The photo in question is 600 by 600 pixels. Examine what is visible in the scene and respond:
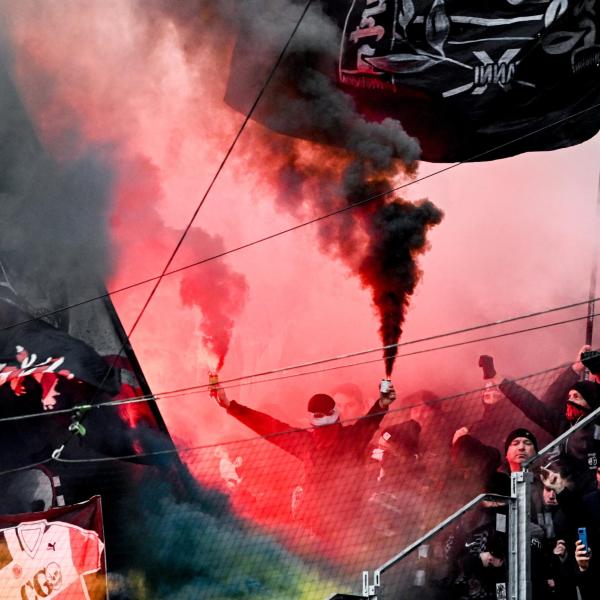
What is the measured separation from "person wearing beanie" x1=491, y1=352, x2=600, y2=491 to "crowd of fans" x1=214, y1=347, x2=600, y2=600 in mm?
10

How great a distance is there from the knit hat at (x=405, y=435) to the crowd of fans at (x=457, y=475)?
1 centimetres

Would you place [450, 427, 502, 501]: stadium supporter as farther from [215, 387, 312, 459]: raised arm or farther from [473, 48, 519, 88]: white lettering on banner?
[473, 48, 519, 88]: white lettering on banner

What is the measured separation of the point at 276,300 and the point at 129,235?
1841 millimetres

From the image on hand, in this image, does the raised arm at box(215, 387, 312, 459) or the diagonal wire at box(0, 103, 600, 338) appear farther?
the raised arm at box(215, 387, 312, 459)

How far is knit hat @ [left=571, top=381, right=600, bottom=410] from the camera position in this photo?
8898 mm

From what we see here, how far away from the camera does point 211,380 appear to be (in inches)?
414

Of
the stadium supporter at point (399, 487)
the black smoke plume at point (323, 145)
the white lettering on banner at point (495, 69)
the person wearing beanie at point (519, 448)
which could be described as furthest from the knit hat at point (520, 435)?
the white lettering on banner at point (495, 69)

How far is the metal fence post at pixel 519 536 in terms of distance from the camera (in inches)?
229

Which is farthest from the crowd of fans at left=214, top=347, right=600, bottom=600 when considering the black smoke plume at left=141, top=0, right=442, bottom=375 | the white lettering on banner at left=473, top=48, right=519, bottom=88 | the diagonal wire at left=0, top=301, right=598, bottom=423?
the white lettering on banner at left=473, top=48, right=519, bottom=88

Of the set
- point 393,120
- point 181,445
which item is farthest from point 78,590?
point 393,120

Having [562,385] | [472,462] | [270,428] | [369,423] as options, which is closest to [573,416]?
[562,385]

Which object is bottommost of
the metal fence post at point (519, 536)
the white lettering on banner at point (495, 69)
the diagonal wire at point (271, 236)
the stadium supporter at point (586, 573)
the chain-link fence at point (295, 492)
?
the metal fence post at point (519, 536)

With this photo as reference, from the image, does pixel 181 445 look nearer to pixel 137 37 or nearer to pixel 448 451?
pixel 448 451

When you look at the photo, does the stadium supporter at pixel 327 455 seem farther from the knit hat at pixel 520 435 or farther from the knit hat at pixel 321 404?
the knit hat at pixel 520 435
